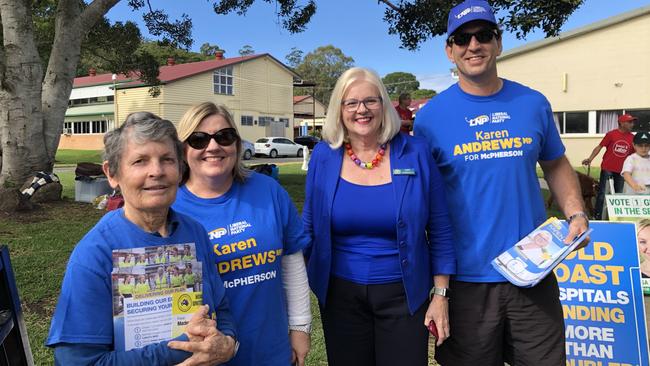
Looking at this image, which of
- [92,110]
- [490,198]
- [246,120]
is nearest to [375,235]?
[490,198]

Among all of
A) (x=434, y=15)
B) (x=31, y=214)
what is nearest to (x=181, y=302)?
(x=31, y=214)

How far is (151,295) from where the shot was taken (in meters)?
1.66

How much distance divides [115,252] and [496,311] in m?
1.78

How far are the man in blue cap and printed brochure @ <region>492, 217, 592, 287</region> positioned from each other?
0.05m

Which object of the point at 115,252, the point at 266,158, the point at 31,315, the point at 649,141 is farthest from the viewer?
the point at 266,158

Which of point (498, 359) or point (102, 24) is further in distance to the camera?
point (102, 24)

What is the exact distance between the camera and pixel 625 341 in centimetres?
345

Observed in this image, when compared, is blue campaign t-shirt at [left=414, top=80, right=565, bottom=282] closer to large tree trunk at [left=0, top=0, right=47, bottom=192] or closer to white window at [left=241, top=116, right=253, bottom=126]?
large tree trunk at [left=0, top=0, right=47, bottom=192]

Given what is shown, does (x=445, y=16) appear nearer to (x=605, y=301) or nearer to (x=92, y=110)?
(x=605, y=301)

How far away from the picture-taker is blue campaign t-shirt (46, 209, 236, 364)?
5.10ft

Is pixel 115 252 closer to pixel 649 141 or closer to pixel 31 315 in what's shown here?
pixel 31 315

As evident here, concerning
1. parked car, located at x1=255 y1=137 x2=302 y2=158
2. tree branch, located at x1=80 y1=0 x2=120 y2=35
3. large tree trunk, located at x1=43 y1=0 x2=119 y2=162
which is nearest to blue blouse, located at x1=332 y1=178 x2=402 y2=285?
large tree trunk, located at x1=43 y1=0 x2=119 y2=162

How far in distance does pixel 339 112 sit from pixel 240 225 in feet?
2.63

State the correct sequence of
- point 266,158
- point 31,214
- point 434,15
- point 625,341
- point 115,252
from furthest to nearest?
point 266,158, point 434,15, point 31,214, point 625,341, point 115,252
